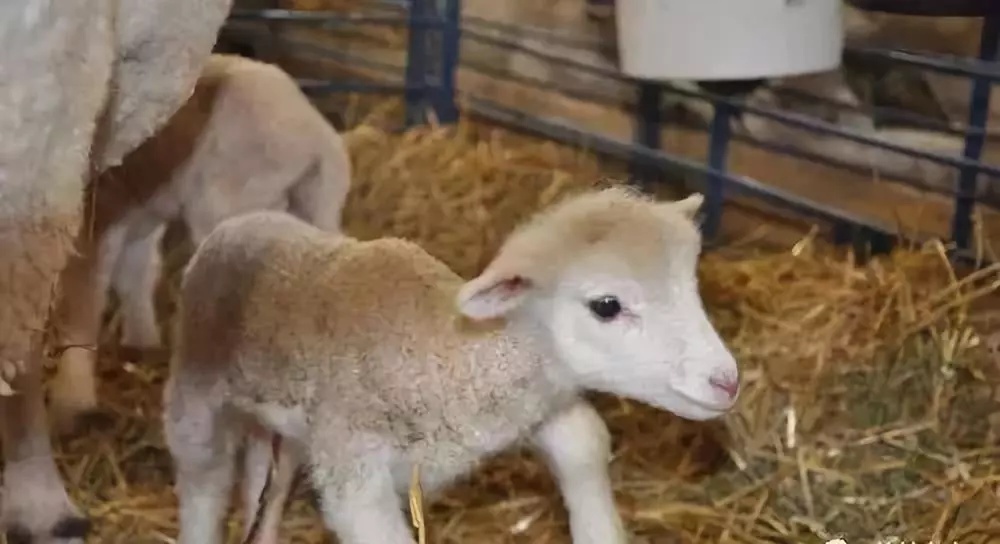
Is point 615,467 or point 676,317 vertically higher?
point 676,317

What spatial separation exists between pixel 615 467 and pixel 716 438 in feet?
0.65

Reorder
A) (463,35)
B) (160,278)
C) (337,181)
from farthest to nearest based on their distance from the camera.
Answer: (463,35)
(160,278)
(337,181)

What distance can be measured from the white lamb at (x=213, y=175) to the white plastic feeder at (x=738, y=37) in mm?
906

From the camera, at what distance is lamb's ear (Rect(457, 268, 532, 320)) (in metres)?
1.54

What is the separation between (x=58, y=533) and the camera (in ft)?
6.51

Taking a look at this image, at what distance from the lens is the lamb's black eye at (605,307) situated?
1532mm

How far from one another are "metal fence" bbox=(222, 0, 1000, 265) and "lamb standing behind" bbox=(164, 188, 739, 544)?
1.46 m

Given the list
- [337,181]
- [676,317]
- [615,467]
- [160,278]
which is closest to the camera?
[676,317]

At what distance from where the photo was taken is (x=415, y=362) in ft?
5.42

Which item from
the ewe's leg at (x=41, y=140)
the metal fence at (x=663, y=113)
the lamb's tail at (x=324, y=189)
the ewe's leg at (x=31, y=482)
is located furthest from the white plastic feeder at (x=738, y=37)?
the ewe's leg at (x=41, y=140)

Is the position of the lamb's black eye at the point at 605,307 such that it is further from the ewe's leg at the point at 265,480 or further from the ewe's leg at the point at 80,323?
the ewe's leg at the point at 80,323

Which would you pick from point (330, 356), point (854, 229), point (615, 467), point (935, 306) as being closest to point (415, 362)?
point (330, 356)

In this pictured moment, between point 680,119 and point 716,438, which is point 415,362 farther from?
point 680,119

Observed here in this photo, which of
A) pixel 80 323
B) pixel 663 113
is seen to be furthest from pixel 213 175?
pixel 663 113
